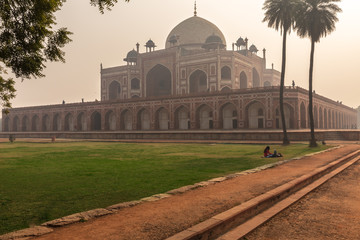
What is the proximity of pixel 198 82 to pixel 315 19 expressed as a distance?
33.8 metres

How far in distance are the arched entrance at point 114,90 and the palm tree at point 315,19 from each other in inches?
1853

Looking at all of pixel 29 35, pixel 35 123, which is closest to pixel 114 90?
pixel 35 123

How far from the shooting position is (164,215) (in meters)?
4.45

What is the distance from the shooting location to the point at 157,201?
17.4ft

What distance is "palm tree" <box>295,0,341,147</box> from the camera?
20828mm

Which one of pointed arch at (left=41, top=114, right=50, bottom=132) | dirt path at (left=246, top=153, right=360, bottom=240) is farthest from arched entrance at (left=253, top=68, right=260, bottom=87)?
dirt path at (left=246, top=153, right=360, bottom=240)

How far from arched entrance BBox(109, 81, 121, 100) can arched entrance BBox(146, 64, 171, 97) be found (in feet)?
31.1

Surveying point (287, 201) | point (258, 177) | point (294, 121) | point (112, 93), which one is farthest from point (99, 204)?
point (112, 93)

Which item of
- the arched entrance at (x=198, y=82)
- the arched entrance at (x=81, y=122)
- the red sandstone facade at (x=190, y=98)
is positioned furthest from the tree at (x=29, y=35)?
the arched entrance at (x=81, y=122)

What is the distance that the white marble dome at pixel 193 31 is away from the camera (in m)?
57.9

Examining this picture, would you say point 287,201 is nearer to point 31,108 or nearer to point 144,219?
point 144,219

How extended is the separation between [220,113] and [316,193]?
113ft

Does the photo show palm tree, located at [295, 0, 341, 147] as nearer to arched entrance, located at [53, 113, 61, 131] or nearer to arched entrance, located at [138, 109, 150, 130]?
arched entrance, located at [138, 109, 150, 130]

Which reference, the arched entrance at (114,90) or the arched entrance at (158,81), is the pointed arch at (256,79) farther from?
the arched entrance at (114,90)
